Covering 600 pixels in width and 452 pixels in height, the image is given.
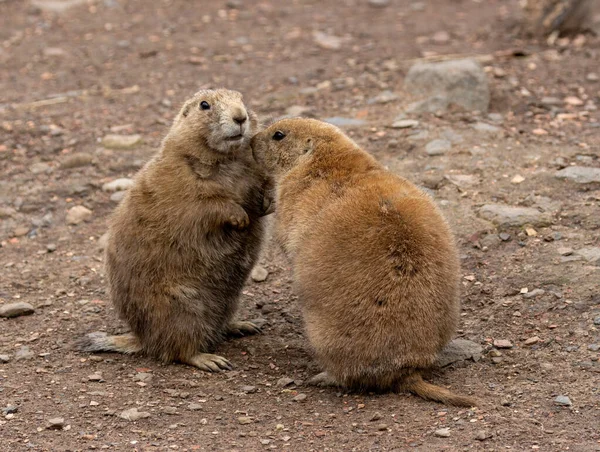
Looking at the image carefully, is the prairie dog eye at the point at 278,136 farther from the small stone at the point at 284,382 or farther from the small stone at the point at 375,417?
the small stone at the point at 375,417

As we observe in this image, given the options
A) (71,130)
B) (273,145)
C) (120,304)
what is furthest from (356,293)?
(71,130)

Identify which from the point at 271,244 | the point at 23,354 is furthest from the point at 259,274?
the point at 23,354

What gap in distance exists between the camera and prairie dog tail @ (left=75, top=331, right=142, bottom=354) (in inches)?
248

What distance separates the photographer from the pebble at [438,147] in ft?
27.3

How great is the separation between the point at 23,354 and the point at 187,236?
4.55 ft

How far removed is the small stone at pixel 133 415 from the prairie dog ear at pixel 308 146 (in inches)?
73.0

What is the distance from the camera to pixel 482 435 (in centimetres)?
471

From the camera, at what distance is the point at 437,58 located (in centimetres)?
1081

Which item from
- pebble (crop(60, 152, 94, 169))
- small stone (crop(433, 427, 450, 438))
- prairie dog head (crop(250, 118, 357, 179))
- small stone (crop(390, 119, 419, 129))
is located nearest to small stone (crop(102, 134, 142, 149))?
pebble (crop(60, 152, 94, 169))

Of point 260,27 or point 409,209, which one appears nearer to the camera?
point 409,209

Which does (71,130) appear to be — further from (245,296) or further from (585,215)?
(585,215)

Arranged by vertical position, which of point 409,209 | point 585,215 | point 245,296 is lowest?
point 245,296

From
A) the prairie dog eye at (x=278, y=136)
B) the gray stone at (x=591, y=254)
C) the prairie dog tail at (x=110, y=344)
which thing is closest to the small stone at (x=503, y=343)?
the gray stone at (x=591, y=254)

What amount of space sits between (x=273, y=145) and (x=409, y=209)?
1.15m
